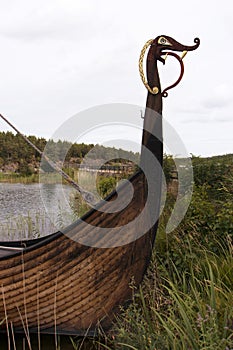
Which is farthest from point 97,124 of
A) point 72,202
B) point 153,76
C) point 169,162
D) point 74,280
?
point 72,202

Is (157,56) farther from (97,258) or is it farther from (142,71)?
(97,258)

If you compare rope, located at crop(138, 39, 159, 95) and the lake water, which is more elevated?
rope, located at crop(138, 39, 159, 95)

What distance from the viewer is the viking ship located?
2.95 metres

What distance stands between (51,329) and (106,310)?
1.53ft

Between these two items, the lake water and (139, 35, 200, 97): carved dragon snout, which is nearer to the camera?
(139, 35, 200, 97): carved dragon snout

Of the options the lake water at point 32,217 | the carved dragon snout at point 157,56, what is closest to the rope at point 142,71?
the carved dragon snout at point 157,56

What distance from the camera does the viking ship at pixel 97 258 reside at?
2953mm

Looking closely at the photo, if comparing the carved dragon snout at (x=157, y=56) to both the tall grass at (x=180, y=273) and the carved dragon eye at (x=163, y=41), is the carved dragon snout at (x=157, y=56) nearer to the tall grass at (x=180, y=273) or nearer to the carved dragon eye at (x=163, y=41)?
the carved dragon eye at (x=163, y=41)

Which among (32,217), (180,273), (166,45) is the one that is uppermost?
(166,45)

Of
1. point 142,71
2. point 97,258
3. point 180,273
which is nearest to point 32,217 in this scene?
point 180,273

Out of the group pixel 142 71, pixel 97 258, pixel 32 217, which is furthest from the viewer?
pixel 32 217

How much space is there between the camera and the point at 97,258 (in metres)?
3.12

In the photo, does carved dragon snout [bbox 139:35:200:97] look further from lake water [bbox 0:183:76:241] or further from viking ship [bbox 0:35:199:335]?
lake water [bbox 0:183:76:241]

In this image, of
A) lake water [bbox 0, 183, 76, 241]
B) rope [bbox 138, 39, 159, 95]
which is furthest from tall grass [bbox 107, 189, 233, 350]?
lake water [bbox 0, 183, 76, 241]
